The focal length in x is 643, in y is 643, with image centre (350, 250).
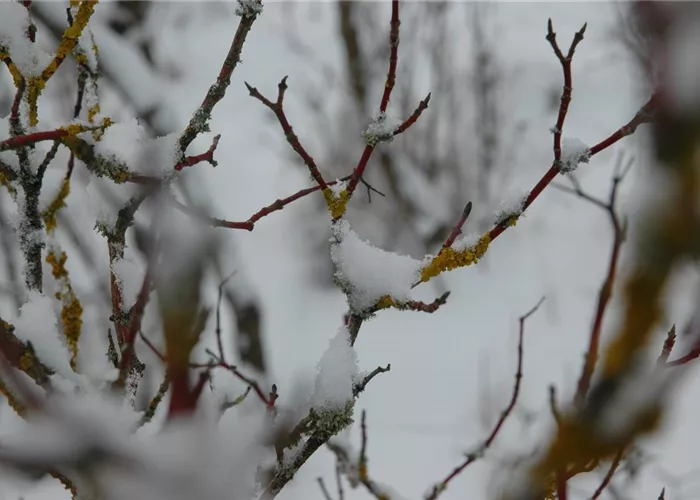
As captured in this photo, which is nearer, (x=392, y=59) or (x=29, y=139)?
(x=29, y=139)

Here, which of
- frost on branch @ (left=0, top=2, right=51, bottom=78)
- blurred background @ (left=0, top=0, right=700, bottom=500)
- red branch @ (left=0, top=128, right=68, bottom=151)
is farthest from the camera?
blurred background @ (left=0, top=0, right=700, bottom=500)

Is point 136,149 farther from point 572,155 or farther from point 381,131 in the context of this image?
point 572,155

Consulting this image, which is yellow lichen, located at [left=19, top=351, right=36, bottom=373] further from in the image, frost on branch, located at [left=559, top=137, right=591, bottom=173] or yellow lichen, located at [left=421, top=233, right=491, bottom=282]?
frost on branch, located at [left=559, top=137, right=591, bottom=173]

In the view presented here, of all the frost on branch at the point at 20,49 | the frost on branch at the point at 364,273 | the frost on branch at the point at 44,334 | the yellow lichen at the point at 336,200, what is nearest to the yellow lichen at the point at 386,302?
the frost on branch at the point at 364,273

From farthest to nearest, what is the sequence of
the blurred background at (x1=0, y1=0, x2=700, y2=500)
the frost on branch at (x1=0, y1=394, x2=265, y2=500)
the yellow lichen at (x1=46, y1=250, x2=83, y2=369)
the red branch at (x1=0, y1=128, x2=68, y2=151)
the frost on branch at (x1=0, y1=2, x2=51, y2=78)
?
the blurred background at (x1=0, y1=0, x2=700, y2=500) < the frost on branch at (x1=0, y1=2, x2=51, y2=78) < the red branch at (x1=0, y1=128, x2=68, y2=151) < the yellow lichen at (x1=46, y1=250, x2=83, y2=369) < the frost on branch at (x1=0, y1=394, x2=265, y2=500)

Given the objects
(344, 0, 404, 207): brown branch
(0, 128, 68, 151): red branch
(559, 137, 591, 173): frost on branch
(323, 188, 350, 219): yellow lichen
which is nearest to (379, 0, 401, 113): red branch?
(344, 0, 404, 207): brown branch

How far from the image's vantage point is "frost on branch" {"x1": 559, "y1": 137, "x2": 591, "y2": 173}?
80 centimetres

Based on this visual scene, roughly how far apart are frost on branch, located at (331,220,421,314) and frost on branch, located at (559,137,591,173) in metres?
0.22

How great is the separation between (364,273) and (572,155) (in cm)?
30

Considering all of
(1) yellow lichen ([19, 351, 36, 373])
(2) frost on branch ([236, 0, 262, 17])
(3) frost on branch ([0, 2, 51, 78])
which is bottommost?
(1) yellow lichen ([19, 351, 36, 373])

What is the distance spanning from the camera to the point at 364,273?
0.82 meters

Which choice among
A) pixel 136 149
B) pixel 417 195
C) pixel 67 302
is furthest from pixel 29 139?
pixel 417 195

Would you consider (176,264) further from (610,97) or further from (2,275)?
(610,97)

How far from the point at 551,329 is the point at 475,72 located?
169 centimetres
